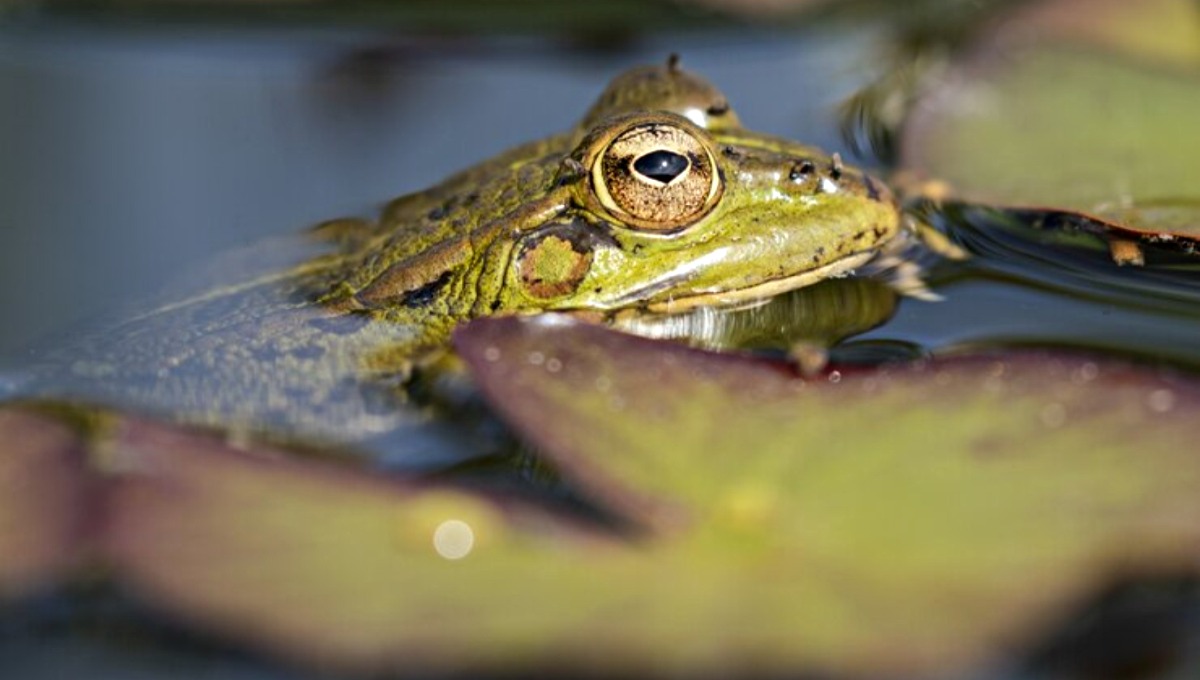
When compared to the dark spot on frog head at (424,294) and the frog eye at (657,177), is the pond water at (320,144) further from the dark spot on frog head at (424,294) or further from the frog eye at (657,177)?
the dark spot on frog head at (424,294)

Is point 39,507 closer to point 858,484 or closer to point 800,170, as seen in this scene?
point 858,484

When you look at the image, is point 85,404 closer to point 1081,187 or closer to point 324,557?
point 324,557

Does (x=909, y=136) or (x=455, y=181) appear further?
(x=909, y=136)

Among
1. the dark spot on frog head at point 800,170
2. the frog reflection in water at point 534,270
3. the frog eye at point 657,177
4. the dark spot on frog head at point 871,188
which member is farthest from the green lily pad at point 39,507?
the dark spot on frog head at point 871,188

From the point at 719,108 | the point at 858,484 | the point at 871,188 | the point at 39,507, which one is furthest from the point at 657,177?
the point at 39,507

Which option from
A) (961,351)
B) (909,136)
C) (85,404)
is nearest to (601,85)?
(909,136)

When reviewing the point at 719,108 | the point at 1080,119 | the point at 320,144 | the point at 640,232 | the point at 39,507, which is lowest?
the point at 39,507
